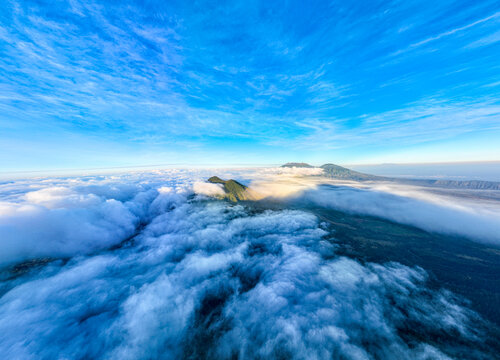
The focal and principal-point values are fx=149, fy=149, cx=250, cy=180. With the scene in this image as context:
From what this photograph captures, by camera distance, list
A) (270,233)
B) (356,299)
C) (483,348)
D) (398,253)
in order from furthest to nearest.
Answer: (270,233)
(398,253)
(356,299)
(483,348)

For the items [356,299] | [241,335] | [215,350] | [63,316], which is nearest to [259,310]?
[241,335]

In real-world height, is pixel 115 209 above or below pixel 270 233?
above

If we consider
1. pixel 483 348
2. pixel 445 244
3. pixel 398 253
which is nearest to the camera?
pixel 483 348

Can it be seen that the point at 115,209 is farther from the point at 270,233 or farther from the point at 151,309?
the point at 270,233

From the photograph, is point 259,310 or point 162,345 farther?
point 259,310

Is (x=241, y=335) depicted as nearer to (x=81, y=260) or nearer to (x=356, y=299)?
(x=356, y=299)

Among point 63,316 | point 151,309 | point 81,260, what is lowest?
point 81,260

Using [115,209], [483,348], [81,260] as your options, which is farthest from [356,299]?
[115,209]
